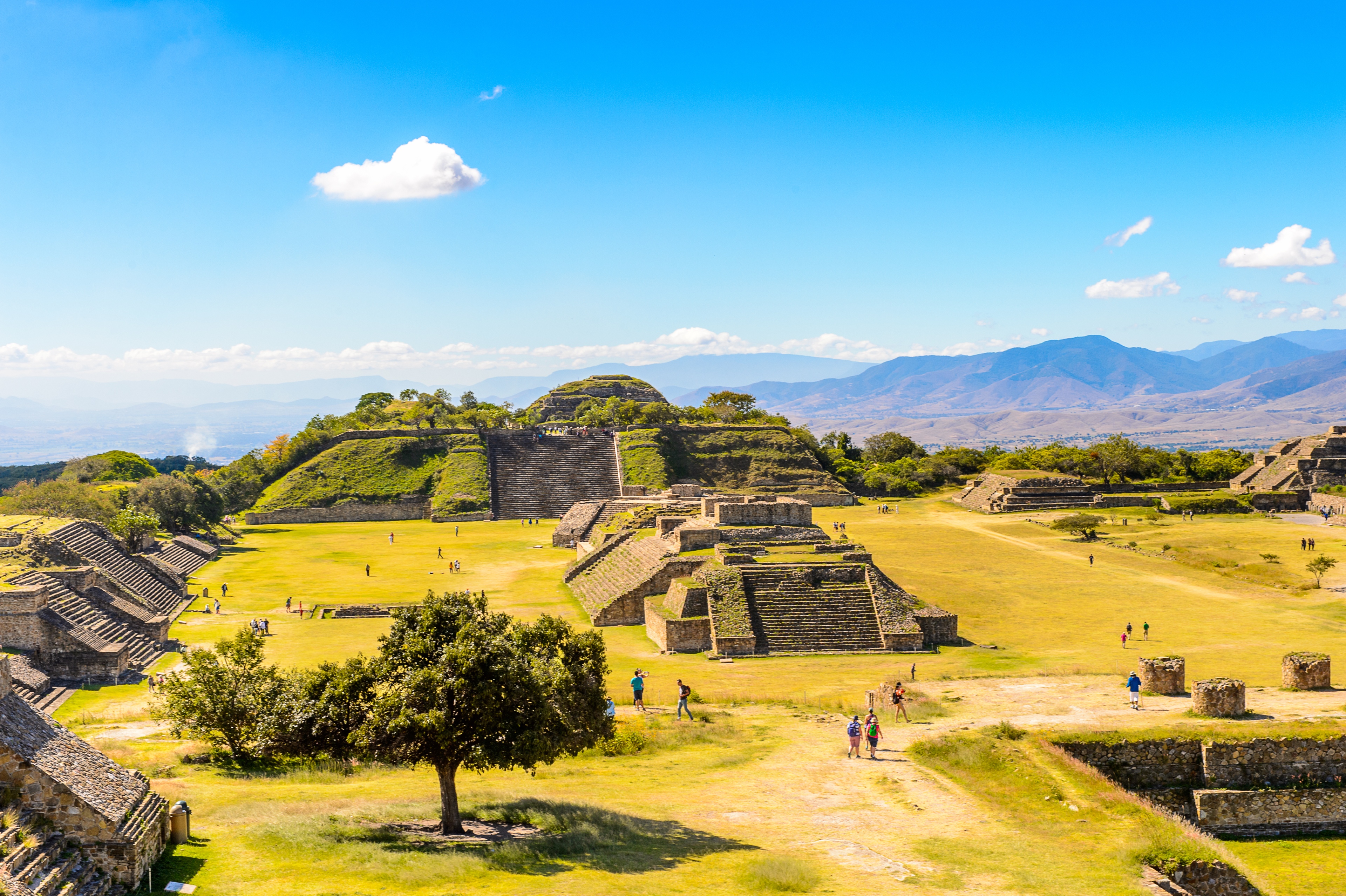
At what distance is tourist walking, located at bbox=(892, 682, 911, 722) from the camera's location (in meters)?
25.2

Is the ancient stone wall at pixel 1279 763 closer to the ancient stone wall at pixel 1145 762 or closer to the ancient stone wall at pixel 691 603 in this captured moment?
the ancient stone wall at pixel 1145 762

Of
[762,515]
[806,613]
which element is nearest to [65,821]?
[806,613]

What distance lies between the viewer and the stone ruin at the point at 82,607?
2980 cm

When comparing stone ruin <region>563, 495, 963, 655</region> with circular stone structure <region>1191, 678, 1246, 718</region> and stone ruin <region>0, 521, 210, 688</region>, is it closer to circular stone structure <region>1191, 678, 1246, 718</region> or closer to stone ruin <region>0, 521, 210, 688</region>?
circular stone structure <region>1191, 678, 1246, 718</region>

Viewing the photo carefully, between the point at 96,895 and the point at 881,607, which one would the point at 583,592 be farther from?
the point at 96,895

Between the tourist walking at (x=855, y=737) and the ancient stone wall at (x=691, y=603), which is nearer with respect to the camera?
the tourist walking at (x=855, y=737)

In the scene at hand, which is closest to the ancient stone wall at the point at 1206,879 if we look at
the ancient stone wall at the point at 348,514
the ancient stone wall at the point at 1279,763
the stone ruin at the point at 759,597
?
the ancient stone wall at the point at 1279,763

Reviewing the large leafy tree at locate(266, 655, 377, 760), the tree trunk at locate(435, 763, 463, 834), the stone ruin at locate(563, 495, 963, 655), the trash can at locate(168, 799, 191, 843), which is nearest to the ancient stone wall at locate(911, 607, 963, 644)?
the stone ruin at locate(563, 495, 963, 655)

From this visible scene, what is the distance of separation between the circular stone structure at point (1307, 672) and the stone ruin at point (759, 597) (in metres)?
12.5

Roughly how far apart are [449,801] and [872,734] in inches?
403

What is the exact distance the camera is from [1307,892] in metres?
17.1

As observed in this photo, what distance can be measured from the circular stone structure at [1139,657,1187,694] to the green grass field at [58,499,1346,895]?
132 inches

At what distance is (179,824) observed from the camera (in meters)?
14.2

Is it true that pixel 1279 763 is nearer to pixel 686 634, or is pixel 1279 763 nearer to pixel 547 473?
pixel 686 634
